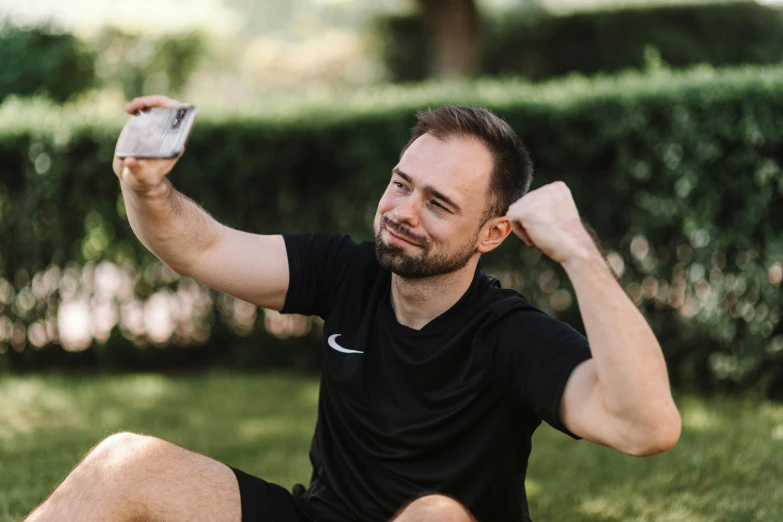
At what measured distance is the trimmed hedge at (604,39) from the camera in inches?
634

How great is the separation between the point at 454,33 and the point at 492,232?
39.6 feet

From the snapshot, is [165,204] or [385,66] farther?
[385,66]

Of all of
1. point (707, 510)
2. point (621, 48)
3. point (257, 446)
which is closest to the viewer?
point (707, 510)

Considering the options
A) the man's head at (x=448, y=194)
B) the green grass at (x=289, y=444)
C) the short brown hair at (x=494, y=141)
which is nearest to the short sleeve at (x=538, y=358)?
the man's head at (x=448, y=194)

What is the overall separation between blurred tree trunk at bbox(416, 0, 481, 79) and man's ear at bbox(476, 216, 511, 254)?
11.5 m

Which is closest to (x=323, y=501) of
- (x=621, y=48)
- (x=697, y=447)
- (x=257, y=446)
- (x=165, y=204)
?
(x=165, y=204)

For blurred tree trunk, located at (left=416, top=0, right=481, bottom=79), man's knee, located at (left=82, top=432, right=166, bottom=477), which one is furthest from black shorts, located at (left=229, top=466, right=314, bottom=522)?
blurred tree trunk, located at (left=416, top=0, right=481, bottom=79)

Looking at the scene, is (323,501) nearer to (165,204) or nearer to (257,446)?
(165,204)

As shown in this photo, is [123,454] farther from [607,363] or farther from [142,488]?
[607,363]

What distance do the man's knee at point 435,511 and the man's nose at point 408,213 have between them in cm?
80

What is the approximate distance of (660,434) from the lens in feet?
6.95

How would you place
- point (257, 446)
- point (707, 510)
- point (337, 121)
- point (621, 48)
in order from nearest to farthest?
point (707, 510)
point (257, 446)
point (337, 121)
point (621, 48)

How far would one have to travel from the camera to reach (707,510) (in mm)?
3840

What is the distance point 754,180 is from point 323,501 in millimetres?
3756
